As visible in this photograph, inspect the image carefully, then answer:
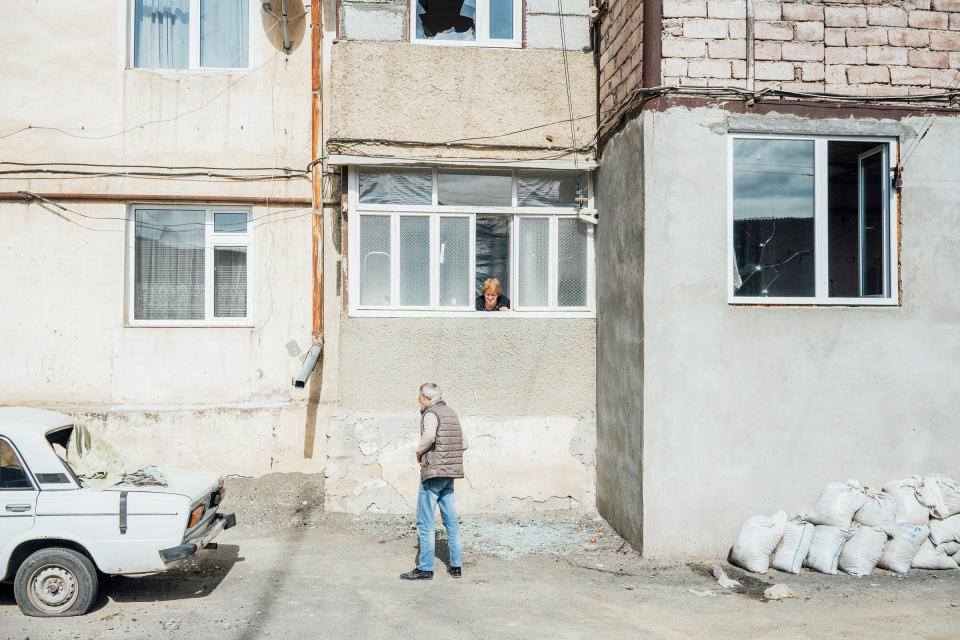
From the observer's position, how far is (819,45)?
7086 mm

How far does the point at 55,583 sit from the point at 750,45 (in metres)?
7.33

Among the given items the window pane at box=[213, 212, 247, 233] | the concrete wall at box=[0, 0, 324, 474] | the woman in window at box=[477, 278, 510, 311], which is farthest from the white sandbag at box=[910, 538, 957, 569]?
the window pane at box=[213, 212, 247, 233]

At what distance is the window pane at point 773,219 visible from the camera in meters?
7.13

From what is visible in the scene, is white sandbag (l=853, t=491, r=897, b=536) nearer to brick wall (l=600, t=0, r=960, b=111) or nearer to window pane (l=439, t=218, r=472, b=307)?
brick wall (l=600, t=0, r=960, b=111)

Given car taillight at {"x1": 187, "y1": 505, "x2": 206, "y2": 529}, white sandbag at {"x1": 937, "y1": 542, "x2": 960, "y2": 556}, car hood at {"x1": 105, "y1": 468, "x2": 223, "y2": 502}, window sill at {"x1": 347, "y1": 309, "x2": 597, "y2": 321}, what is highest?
window sill at {"x1": 347, "y1": 309, "x2": 597, "y2": 321}

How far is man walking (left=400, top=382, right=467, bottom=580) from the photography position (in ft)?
20.7

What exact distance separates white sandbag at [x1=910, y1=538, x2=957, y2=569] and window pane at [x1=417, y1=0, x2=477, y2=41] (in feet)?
22.6

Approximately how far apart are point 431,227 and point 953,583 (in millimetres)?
5976

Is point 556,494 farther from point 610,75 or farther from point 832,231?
point 610,75

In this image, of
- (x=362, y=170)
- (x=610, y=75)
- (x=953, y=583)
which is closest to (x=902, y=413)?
(x=953, y=583)

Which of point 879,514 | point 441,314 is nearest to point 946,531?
point 879,514

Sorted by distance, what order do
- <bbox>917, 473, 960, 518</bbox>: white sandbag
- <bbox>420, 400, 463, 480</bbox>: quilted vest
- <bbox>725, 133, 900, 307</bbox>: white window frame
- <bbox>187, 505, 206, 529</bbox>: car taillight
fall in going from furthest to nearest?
<bbox>725, 133, 900, 307</bbox>: white window frame, <bbox>917, 473, 960, 518</bbox>: white sandbag, <bbox>420, 400, 463, 480</bbox>: quilted vest, <bbox>187, 505, 206, 529</bbox>: car taillight

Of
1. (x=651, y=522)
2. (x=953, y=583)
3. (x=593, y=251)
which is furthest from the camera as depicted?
(x=593, y=251)

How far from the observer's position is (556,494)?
844 centimetres
